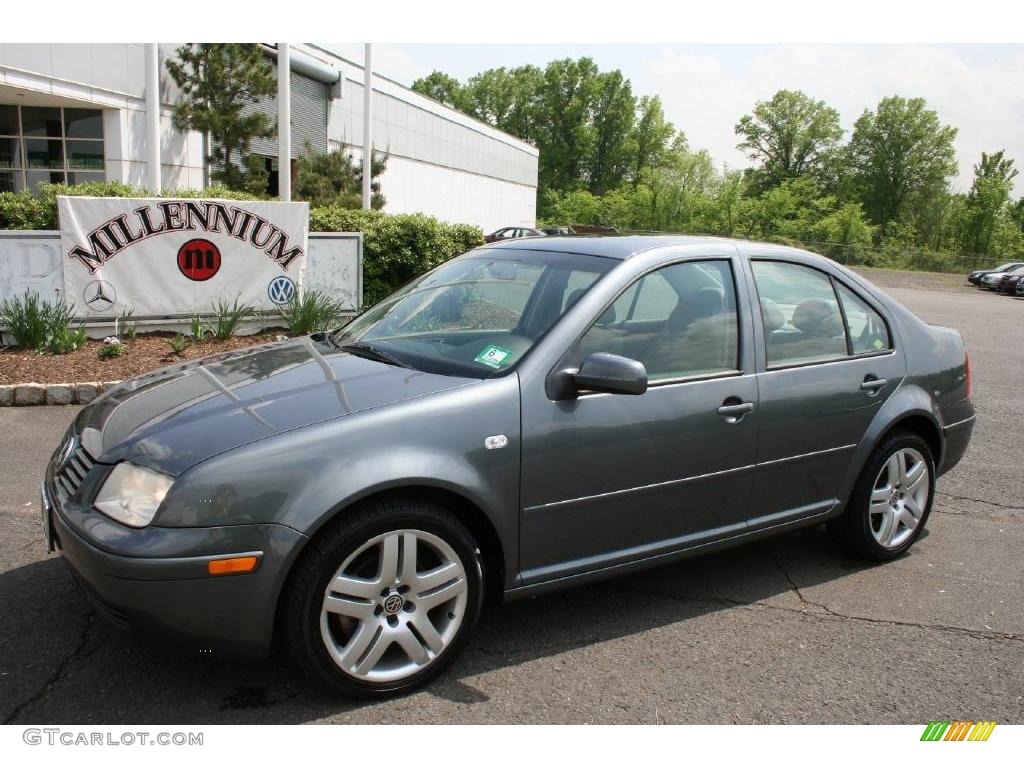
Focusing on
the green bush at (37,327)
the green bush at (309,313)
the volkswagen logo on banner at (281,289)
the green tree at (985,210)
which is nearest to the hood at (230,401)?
the green bush at (37,327)

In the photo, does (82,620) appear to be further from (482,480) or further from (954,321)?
(954,321)

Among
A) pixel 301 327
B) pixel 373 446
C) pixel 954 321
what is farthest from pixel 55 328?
pixel 954 321

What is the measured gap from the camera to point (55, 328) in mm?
8133

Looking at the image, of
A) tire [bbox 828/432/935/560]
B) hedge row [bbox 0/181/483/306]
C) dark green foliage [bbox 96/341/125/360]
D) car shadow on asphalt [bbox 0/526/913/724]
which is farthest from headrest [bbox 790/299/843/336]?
hedge row [bbox 0/181/483/306]

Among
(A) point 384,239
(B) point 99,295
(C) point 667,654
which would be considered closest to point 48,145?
(A) point 384,239

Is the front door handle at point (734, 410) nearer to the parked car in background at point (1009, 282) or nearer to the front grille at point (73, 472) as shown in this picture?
the front grille at point (73, 472)

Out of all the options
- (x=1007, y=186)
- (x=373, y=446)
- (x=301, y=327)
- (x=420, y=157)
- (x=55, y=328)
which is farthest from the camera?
(x=1007, y=186)

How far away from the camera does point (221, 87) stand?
799 inches

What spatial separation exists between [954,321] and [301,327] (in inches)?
654

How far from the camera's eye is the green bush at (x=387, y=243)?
37.7 ft

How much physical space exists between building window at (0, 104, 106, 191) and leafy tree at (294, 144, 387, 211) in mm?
5070

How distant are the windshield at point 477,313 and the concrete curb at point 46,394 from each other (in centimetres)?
410

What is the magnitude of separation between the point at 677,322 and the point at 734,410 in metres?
0.46

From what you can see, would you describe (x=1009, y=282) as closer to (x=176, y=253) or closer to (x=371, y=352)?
(x=176, y=253)
